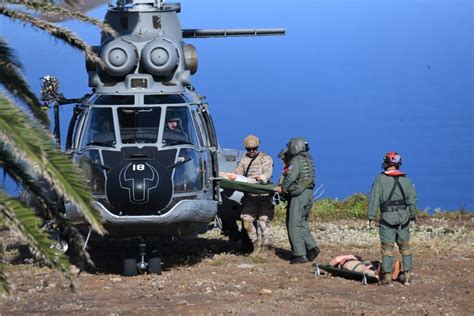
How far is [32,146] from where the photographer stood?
9.37 meters

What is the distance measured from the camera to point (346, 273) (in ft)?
55.2

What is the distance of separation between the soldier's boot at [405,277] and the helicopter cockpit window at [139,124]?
3866mm

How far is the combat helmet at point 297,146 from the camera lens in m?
18.0

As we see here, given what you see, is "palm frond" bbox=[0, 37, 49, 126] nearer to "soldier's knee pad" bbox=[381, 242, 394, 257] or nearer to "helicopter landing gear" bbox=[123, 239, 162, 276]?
"helicopter landing gear" bbox=[123, 239, 162, 276]

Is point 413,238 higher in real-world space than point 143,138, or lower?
lower

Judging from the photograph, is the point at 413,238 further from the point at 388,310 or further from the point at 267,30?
the point at 388,310

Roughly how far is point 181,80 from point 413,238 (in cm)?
516

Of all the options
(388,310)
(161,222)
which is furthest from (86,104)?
(388,310)

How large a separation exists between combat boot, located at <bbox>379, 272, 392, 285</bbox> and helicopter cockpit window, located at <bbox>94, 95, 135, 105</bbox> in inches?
170

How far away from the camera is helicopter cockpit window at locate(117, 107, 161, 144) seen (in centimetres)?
1696

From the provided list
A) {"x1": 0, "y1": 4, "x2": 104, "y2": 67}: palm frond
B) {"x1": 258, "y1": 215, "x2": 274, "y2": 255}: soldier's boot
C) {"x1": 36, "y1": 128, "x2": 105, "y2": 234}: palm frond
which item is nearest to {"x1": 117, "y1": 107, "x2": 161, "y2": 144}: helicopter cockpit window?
{"x1": 258, "y1": 215, "x2": 274, "y2": 255}: soldier's boot

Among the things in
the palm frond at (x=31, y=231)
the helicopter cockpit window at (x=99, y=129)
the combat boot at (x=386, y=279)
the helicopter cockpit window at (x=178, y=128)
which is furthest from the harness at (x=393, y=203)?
the palm frond at (x=31, y=231)

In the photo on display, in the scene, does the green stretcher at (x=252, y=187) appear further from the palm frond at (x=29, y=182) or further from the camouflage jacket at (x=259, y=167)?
the palm frond at (x=29, y=182)

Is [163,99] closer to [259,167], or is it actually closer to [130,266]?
[259,167]
